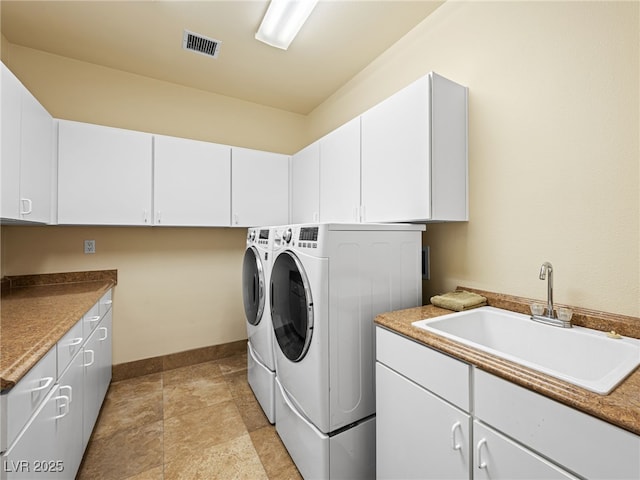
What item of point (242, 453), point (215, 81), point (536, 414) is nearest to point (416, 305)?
point (536, 414)

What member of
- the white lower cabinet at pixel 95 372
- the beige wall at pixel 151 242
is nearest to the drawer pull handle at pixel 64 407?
the white lower cabinet at pixel 95 372

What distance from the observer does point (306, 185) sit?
2.62 m

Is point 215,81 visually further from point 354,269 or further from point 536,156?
point 536,156

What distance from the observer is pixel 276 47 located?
2.19 metres

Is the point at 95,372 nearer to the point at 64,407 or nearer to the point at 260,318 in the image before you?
the point at 64,407

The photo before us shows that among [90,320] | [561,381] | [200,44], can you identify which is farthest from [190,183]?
[561,381]

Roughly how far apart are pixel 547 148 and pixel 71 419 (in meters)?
2.57

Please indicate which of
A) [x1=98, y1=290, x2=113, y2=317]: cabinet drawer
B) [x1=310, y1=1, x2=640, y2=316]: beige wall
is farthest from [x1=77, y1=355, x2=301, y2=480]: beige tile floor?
[x1=310, y1=1, x2=640, y2=316]: beige wall

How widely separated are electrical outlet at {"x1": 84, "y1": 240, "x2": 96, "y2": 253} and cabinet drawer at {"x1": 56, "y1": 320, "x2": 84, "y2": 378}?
1199 millimetres

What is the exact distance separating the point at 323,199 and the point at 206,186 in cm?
106

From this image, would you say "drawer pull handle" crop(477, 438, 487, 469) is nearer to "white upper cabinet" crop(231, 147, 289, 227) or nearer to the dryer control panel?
the dryer control panel

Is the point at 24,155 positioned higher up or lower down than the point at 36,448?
higher up

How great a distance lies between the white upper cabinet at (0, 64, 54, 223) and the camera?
1433 mm

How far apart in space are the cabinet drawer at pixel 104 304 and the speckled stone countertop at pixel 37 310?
77 millimetres
